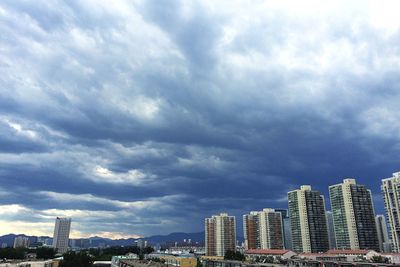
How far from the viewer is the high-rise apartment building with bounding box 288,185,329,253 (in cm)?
12256

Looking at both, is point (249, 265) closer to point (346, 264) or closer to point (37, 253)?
point (346, 264)

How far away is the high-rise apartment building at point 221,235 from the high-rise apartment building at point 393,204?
7677 cm

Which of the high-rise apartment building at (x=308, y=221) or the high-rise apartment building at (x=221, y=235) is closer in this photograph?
the high-rise apartment building at (x=308, y=221)

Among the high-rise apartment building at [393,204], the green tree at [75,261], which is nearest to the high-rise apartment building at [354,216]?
the high-rise apartment building at [393,204]

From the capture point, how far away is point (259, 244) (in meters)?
159

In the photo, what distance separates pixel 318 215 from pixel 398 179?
4188 centimetres

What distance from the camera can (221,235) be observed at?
6161 inches

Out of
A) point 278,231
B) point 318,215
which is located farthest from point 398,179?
point 278,231

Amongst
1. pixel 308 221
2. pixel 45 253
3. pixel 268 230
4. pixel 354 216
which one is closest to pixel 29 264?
pixel 45 253

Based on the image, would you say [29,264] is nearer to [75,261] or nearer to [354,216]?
[75,261]

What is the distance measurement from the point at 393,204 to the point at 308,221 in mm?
37147

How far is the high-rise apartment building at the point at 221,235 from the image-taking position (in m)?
155

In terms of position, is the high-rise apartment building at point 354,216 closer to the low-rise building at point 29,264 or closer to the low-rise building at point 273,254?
the low-rise building at point 273,254

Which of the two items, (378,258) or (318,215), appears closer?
(378,258)
